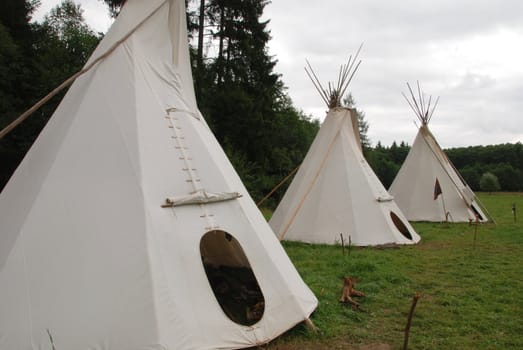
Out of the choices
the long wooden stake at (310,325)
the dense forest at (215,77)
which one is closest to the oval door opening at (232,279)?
the long wooden stake at (310,325)

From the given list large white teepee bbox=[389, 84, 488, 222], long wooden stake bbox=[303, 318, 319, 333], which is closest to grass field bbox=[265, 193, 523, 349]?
long wooden stake bbox=[303, 318, 319, 333]

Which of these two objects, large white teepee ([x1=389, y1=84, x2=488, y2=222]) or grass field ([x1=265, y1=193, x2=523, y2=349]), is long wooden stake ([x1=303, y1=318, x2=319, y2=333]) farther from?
large white teepee ([x1=389, y1=84, x2=488, y2=222])

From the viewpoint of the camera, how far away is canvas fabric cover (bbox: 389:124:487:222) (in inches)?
519

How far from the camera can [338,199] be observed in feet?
29.3

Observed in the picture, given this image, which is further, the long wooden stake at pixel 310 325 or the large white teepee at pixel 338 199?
the large white teepee at pixel 338 199

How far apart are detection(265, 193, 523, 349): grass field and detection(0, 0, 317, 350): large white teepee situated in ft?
1.55

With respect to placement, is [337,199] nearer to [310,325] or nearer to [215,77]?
[310,325]

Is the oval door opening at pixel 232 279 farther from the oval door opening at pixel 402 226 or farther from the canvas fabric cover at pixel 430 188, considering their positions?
the canvas fabric cover at pixel 430 188

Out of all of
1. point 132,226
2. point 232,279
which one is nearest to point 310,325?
point 232,279

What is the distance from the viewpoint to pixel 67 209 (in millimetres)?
3361

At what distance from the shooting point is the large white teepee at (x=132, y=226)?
9.82ft

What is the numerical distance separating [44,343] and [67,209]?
103 centimetres

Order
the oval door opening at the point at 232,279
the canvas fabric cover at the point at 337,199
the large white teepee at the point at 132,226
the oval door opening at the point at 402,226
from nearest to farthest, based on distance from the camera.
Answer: the large white teepee at the point at 132,226, the oval door opening at the point at 232,279, the canvas fabric cover at the point at 337,199, the oval door opening at the point at 402,226

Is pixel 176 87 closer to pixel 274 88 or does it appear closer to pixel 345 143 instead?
pixel 345 143
